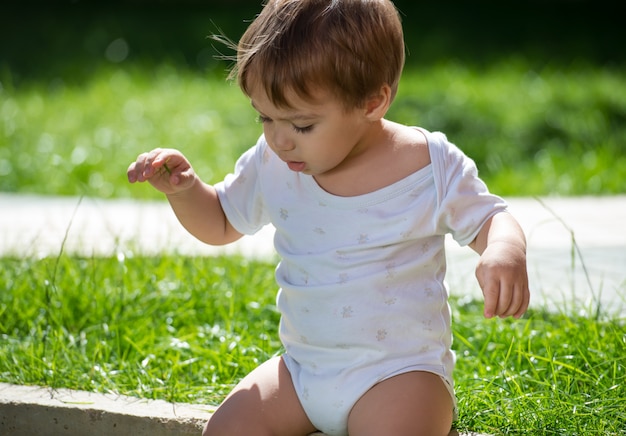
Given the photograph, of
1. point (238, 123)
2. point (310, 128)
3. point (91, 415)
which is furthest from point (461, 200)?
point (238, 123)

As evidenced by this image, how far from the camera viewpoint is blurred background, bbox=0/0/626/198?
5.56 metres

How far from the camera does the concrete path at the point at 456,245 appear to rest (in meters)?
3.28

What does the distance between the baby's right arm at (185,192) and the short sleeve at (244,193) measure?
25mm

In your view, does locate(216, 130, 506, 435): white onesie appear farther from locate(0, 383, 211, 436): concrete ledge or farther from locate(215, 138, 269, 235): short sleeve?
locate(0, 383, 211, 436): concrete ledge

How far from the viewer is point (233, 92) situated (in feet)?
24.4

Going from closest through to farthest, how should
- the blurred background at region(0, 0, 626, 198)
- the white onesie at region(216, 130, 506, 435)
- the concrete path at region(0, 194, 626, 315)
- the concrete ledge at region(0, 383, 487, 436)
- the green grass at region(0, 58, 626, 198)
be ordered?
the white onesie at region(216, 130, 506, 435) < the concrete ledge at region(0, 383, 487, 436) < the concrete path at region(0, 194, 626, 315) < the green grass at region(0, 58, 626, 198) < the blurred background at region(0, 0, 626, 198)

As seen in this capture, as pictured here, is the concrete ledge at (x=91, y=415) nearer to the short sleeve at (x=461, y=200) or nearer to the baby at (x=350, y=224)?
the baby at (x=350, y=224)

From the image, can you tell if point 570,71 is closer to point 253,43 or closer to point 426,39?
point 426,39

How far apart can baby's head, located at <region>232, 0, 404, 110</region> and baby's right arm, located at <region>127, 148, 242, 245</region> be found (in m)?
0.28

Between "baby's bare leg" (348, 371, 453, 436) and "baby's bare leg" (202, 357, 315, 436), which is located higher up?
"baby's bare leg" (348, 371, 453, 436)

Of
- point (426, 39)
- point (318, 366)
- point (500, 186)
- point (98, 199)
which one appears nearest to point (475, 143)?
point (500, 186)

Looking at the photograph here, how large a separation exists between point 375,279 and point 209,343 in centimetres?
84

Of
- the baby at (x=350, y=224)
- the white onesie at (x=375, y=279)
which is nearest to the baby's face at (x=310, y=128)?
the baby at (x=350, y=224)

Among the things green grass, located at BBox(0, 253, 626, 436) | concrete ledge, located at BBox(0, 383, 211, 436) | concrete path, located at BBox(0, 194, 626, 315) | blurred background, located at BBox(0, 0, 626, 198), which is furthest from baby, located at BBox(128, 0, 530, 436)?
blurred background, located at BBox(0, 0, 626, 198)
